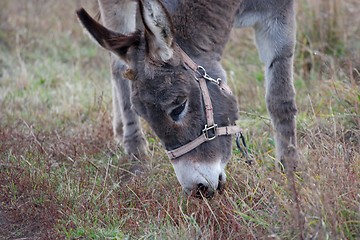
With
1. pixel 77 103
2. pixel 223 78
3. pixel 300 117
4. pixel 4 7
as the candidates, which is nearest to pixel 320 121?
pixel 300 117

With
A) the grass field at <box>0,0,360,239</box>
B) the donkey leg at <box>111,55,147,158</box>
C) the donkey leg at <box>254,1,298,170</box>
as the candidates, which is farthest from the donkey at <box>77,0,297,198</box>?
the donkey leg at <box>111,55,147,158</box>

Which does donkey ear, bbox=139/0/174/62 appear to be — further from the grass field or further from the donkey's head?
the grass field

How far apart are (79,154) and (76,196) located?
0.78 meters

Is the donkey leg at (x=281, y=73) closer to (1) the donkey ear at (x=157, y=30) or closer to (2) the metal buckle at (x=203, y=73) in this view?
(2) the metal buckle at (x=203, y=73)

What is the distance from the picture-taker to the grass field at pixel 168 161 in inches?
128

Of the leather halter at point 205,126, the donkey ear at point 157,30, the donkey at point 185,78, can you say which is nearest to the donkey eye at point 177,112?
the donkey at point 185,78

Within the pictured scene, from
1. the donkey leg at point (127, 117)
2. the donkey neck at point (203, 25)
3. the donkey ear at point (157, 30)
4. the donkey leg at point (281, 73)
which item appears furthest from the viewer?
the donkey leg at point (127, 117)

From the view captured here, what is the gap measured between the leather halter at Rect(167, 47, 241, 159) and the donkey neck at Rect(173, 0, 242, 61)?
0.33 ft

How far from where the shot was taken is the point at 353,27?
646cm

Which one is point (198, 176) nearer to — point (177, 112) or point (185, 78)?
point (177, 112)

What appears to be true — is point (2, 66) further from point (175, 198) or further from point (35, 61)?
point (175, 198)

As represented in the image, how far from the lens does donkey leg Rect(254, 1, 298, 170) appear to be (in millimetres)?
4273

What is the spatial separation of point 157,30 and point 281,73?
1252 millimetres

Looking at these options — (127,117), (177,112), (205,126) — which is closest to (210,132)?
(205,126)
